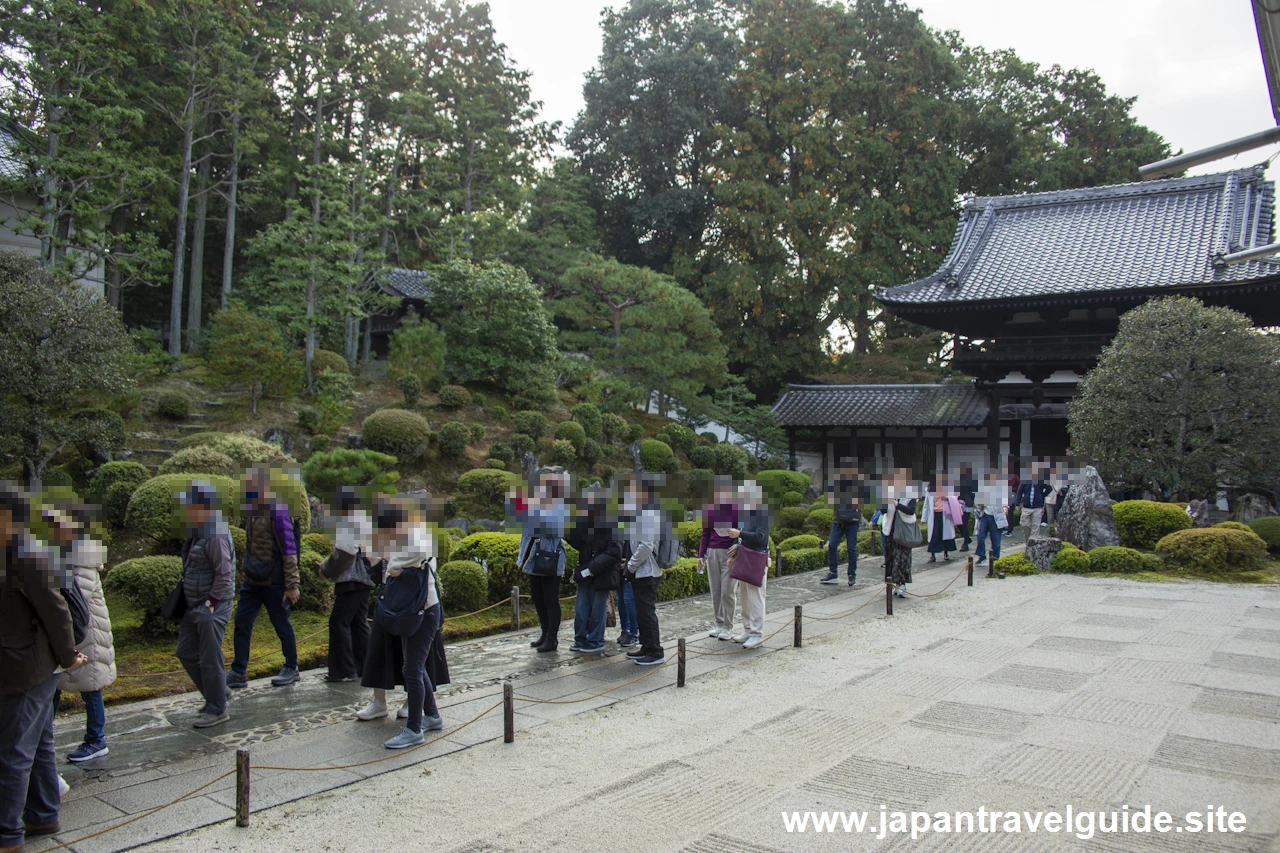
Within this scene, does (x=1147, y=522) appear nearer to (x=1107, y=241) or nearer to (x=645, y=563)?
(x=1107, y=241)

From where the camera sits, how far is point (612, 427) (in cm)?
2234

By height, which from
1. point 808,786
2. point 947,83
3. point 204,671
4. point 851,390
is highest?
point 947,83

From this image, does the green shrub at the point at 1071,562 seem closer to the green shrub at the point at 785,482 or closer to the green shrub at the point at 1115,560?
the green shrub at the point at 1115,560

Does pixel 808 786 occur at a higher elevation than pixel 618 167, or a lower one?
lower

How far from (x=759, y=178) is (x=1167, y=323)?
766 inches

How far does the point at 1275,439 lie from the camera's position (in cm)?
1369

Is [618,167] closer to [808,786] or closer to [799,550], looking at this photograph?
[799,550]

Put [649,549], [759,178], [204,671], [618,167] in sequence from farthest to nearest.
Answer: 1. [618,167]
2. [759,178]
3. [649,549]
4. [204,671]

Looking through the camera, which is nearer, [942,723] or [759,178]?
[942,723]

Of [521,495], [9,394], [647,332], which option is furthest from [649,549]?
[647,332]

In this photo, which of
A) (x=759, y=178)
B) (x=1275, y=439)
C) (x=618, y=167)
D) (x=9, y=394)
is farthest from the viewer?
(x=618, y=167)

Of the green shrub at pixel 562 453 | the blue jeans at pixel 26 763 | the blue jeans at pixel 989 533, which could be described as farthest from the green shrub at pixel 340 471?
the blue jeans at pixel 989 533

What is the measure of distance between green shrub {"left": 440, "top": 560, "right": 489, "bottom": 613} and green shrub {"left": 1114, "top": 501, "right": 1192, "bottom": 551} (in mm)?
11307

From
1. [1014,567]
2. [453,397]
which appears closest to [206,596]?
[1014,567]
